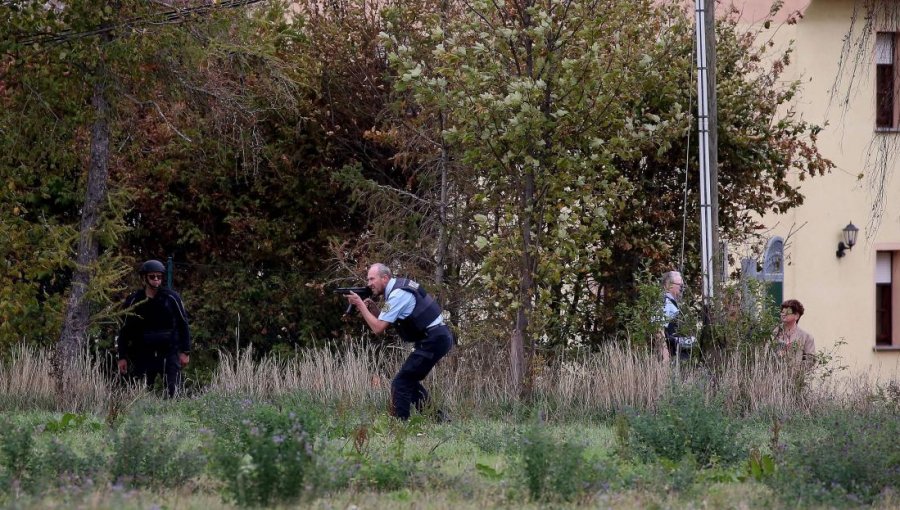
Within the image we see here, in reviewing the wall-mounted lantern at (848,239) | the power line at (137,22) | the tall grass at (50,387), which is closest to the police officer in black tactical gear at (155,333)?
the tall grass at (50,387)

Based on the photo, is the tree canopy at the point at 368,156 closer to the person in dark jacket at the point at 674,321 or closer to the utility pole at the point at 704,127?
the utility pole at the point at 704,127

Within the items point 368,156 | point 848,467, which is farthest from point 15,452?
point 368,156

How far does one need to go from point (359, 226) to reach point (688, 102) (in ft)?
15.2

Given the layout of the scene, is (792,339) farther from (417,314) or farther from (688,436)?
(688,436)

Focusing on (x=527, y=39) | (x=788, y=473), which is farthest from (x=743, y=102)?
(x=788, y=473)

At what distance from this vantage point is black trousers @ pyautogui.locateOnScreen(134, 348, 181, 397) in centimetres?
1426

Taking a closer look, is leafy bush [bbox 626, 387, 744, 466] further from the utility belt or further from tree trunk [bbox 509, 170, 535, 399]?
the utility belt

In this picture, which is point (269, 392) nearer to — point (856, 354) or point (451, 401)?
point (451, 401)

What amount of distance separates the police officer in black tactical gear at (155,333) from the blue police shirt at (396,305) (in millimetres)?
3102

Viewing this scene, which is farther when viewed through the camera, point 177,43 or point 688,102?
point 688,102

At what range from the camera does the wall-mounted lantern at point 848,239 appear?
24.8m

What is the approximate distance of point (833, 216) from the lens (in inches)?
982

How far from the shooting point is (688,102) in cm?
1630

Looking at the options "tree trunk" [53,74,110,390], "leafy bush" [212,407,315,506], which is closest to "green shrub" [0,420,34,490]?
"leafy bush" [212,407,315,506]
